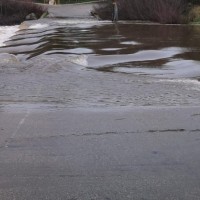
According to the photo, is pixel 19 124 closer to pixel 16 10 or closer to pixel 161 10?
pixel 161 10

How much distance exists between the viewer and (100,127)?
7312 millimetres

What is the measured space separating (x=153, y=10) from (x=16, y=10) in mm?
18141

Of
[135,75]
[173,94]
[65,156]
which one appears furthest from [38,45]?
[65,156]

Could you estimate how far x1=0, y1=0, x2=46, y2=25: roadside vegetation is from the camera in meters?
41.6

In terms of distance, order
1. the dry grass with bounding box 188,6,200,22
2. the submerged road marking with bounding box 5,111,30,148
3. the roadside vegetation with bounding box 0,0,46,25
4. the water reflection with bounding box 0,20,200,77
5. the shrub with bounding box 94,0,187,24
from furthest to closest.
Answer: the roadside vegetation with bounding box 0,0,46,25 → the dry grass with bounding box 188,6,200,22 → the shrub with bounding box 94,0,187,24 → the water reflection with bounding box 0,20,200,77 → the submerged road marking with bounding box 5,111,30,148

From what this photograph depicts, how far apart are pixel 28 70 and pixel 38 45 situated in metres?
5.78

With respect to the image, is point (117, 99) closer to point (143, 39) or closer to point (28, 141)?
point (28, 141)

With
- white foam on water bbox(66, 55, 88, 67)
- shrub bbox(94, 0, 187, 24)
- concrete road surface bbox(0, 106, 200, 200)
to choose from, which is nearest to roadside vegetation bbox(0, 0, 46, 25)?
shrub bbox(94, 0, 187, 24)

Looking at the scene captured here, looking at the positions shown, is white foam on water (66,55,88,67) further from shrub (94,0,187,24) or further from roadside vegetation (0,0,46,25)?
roadside vegetation (0,0,46,25)

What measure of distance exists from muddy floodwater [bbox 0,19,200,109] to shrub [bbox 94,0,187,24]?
5663mm

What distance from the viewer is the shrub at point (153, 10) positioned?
27484 mm

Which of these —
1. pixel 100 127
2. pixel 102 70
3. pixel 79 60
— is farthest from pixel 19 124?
pixel 79 60

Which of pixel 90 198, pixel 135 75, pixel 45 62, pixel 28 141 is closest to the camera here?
pixel 90 198

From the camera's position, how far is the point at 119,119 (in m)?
7.79
